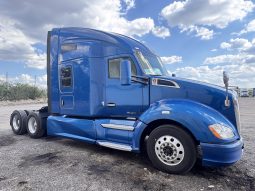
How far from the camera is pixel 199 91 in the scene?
4922mm

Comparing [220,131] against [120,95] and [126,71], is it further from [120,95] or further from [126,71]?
[120,95]

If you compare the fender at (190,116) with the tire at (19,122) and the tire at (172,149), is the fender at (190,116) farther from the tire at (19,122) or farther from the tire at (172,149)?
the tire at (19,122)

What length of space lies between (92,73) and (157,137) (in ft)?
7.83

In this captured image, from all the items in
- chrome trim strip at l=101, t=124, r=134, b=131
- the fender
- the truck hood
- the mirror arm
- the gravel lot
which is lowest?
the gravel lot

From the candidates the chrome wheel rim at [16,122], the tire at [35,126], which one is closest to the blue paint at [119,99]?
the tire at [35,126]

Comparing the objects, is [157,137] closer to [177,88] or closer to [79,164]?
[177,88]

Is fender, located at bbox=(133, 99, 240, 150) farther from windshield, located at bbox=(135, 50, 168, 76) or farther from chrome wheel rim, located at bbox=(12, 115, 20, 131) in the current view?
chrome wheel rim, located at bbox=(12, 115, 20, 131)

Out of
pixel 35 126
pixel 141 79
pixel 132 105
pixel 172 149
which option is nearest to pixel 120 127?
pixel 132 105

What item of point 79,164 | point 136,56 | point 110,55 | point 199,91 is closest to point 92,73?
point 110,55

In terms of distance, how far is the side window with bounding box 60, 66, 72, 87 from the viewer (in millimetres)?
6777

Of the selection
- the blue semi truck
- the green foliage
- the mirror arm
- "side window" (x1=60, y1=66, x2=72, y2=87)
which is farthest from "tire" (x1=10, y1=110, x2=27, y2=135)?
the green foliage

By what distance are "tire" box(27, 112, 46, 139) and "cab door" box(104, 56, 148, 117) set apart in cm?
275

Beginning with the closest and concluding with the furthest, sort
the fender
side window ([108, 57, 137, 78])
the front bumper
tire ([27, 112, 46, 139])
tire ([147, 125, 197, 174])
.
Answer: the front bumper
the fender
tire ([147, 125, 197, 174])
side window ([108, 57, 137, 78])
tire ([27, 112, 46, 139])

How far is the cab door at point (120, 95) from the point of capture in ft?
18.4
